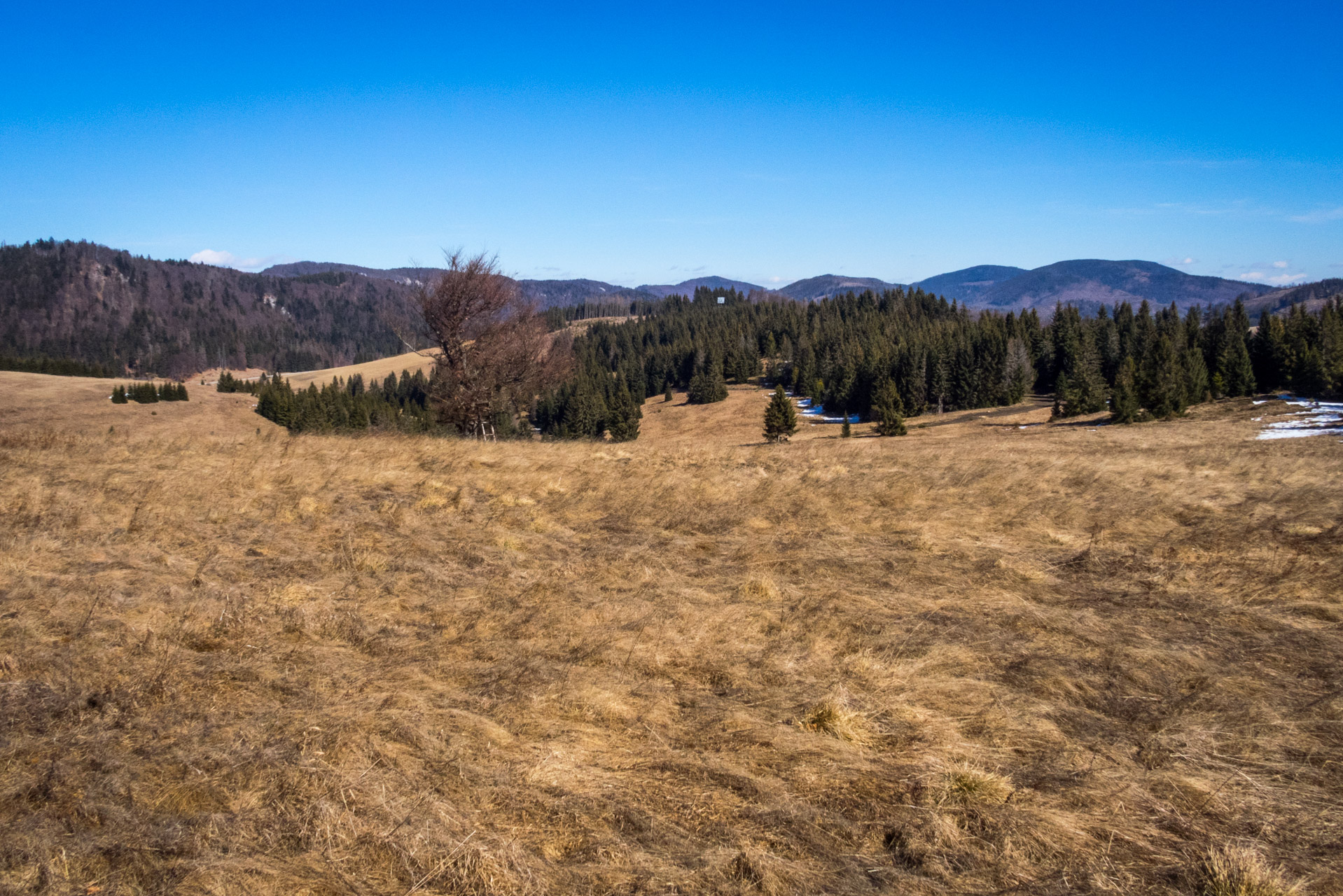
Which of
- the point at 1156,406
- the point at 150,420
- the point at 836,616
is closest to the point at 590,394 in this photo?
the point at 150,420

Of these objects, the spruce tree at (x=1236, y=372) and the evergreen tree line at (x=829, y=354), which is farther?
the evergreen tree line at (x=829, y=354)

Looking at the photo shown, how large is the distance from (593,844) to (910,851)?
1.65m

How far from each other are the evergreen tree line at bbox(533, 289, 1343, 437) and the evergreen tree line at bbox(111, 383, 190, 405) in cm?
4902

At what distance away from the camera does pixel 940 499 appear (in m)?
11.1

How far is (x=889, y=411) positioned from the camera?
58844mm

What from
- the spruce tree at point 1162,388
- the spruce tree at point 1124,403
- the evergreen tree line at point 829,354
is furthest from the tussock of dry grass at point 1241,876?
the evergreen tree line at point 829,354

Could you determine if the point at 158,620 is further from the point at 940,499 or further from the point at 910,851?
the point at 940,499

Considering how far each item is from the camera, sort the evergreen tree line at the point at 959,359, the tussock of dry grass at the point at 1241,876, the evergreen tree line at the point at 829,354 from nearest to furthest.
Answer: the tussock of dry grass at the point at 1241,876
the evergreen tree line at the point at 959,359
the evergreen tree line at the point at 829,354

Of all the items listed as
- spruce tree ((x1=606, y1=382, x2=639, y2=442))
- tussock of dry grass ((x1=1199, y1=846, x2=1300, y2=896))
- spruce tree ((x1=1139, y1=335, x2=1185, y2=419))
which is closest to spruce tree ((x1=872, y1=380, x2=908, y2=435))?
spruce tree ((x1=1139, y1=335, x2=1185, y2=419))

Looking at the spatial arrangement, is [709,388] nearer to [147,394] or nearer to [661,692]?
[147,394]

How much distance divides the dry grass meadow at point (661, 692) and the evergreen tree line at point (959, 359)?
2590 centimetres

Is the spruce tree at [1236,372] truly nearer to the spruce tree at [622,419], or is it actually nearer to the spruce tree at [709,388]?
the spruce tree at [622,419]

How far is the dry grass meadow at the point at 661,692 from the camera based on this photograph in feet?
11.3

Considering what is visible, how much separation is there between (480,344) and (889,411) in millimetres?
42691
